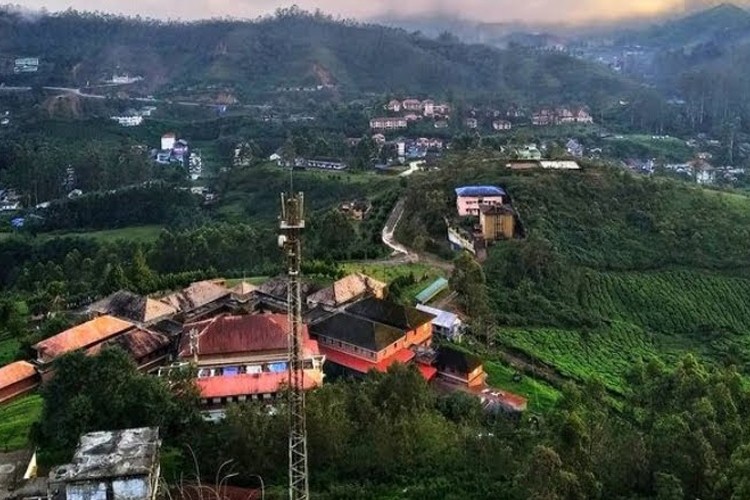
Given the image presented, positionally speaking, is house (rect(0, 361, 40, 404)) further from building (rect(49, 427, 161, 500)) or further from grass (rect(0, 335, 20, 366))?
building (rect(49, 427, 161, 500))

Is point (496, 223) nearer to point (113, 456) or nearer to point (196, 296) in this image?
point (196, 296)

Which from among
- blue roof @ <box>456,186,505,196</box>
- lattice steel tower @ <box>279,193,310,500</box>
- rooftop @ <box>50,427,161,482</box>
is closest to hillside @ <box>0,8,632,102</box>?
blue roof @ <box>456,186,505,196</box>

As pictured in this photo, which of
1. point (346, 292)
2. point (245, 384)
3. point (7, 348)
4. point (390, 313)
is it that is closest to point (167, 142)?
point (7, 348)

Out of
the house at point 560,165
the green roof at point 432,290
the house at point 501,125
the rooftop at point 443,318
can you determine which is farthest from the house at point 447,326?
the house at point 501,125

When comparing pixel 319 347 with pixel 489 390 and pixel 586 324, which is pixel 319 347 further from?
pixel 586 324

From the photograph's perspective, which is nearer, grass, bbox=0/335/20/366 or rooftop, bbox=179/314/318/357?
rooftop, bbox=179/314/318/357

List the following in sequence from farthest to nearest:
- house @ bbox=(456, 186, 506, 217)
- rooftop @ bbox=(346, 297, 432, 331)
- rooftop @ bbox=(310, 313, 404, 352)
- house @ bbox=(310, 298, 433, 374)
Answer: house @ bbox=(456, 186, 506, 217), rooftop @ bbox=(346, 297, 432, 331), rooftop @ bbox=(310, 313, 404, 352), house @ bbox=(310, 298, 433, 374)
